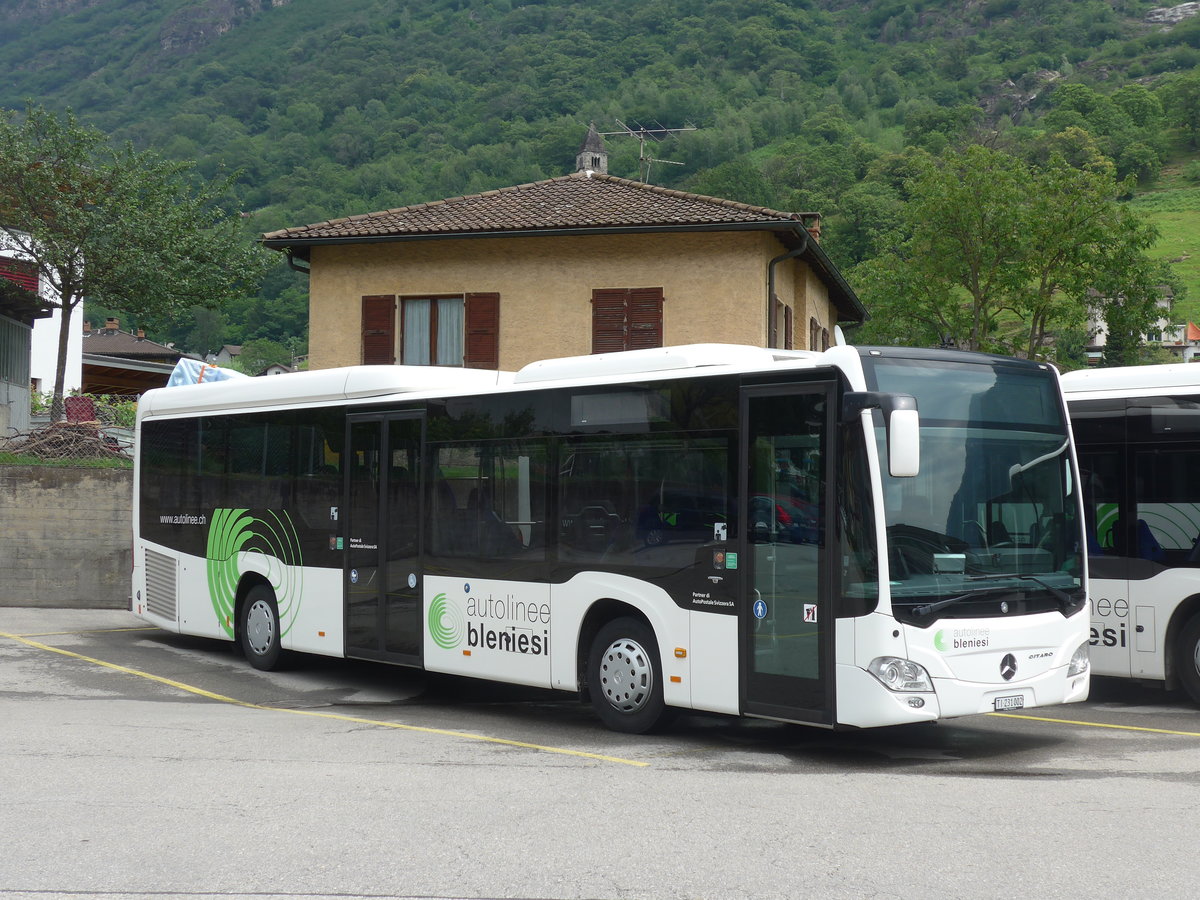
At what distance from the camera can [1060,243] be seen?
133ft

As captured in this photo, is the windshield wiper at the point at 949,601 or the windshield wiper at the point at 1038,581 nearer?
the windshield wiper at the point at 949,601

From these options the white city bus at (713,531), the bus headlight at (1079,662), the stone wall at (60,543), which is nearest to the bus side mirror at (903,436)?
the white city bus at (713,531)

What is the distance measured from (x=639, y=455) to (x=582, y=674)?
5.93 feet

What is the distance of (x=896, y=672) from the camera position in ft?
27.9

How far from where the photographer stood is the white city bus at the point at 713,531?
339 inches

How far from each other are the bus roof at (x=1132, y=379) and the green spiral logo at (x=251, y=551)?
7.37 metres

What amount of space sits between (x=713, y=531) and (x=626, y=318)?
54.5 ft

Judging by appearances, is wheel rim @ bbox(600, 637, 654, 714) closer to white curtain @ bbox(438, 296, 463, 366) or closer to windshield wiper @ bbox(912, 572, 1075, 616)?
windshield wiper @ bbox(912, 572, 1075, 616)

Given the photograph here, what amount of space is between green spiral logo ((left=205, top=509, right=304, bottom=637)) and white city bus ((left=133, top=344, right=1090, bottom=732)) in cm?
29

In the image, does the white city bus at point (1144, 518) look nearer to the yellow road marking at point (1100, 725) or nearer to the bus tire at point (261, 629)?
the yellow road marking at point (1100, 725)

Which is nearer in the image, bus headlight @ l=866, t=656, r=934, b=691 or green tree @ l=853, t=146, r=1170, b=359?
bus headlight @ l=866, t=656, r=934, b=691

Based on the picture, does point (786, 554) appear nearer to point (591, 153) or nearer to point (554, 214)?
point (554, 214)

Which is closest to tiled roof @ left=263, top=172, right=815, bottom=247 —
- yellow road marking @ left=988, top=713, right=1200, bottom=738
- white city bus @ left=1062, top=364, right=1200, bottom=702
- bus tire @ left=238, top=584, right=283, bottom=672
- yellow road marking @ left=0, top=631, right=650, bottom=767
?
yellow road marking @ left=0, top=631, right=650, bottom=767

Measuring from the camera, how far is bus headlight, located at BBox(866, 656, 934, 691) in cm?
849
